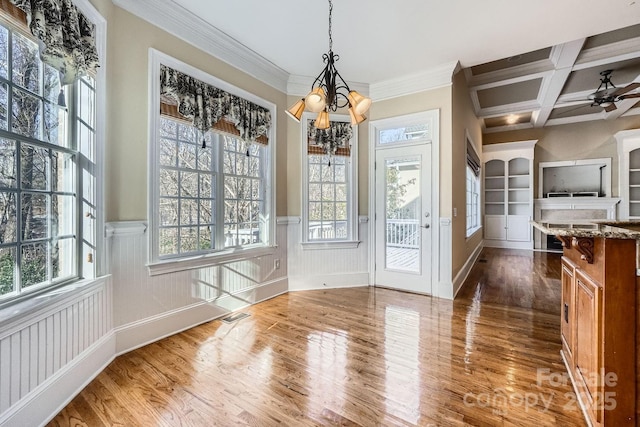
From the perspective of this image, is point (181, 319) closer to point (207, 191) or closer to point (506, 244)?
point (207, 191)

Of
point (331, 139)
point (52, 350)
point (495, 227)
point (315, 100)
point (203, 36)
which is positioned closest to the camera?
point (52, 350)

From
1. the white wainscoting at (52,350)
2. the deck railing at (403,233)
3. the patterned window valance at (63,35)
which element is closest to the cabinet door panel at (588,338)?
the deck railing at (403,233)

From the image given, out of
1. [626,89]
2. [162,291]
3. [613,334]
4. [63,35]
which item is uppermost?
[626,89]

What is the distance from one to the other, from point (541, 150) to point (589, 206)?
176 centimetres

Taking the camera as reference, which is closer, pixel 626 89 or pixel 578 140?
pixel 626 89

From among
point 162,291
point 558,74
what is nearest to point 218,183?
point 162,291

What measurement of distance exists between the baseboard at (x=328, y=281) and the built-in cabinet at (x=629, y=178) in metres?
6.73

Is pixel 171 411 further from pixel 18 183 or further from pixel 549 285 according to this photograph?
pixel 549 285

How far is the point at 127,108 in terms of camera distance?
229 cm

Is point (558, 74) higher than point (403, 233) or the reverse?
higher

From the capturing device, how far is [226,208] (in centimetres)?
316

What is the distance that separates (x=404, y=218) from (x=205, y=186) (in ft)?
8.88

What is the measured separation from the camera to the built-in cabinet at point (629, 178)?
6.29 m

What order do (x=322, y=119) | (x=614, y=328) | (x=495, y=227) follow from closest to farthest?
(x=614, y=328), (x=322, y=119), (x=495, y=227)
